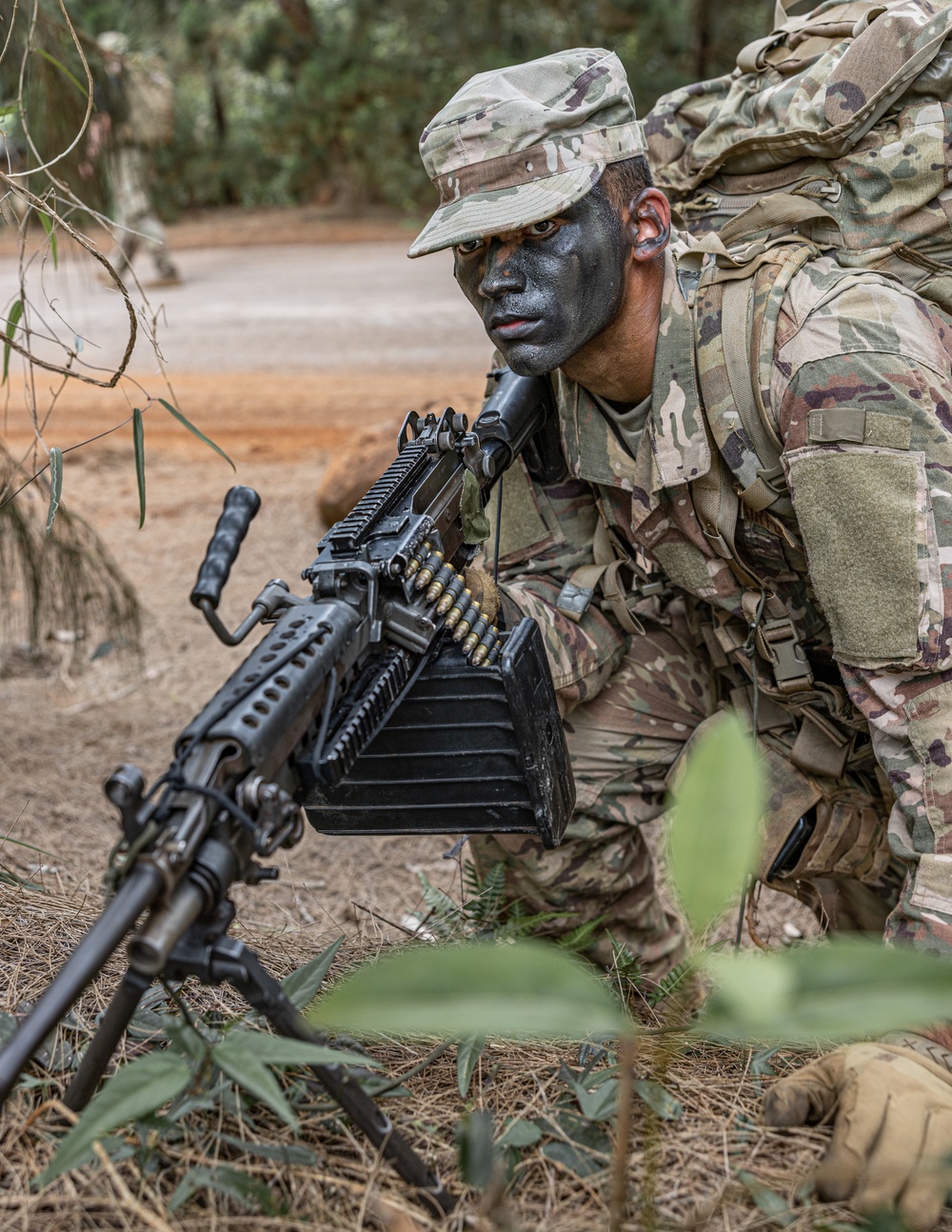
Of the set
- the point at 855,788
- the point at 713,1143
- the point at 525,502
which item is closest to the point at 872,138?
the point at 525,502

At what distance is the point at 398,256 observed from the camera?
1458 centimetres

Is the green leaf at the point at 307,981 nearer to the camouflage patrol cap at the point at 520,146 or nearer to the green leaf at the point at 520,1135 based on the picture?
the green leaf at the point at 520,1135

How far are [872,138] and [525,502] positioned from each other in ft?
4.11

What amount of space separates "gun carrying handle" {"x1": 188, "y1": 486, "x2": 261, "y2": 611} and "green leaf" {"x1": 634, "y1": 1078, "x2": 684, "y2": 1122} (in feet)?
3.03

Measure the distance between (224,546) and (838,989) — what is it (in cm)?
115

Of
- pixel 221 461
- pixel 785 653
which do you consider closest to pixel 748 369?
pixel 785 653

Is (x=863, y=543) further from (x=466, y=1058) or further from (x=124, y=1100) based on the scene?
(x=124, y=1100)

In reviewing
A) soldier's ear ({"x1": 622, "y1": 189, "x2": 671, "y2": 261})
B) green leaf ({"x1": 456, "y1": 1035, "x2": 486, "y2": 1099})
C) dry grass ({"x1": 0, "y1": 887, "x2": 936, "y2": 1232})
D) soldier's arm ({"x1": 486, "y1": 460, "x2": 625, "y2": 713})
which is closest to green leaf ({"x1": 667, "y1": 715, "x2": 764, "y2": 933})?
dry grass ({"x1": 0, "y1": 887, "x2": 936, "y2": 1232})

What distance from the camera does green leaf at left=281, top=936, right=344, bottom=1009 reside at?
1892mm

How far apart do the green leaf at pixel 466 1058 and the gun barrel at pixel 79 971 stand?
2.25ft

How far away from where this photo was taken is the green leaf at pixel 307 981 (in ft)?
6.21

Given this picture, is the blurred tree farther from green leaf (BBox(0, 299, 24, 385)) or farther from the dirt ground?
green leaf (BBox(0, 299, 24, 385))

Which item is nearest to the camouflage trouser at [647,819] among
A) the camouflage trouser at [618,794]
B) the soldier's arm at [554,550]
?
the camouflage trouser at [618,794]

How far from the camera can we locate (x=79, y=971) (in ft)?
4.80
